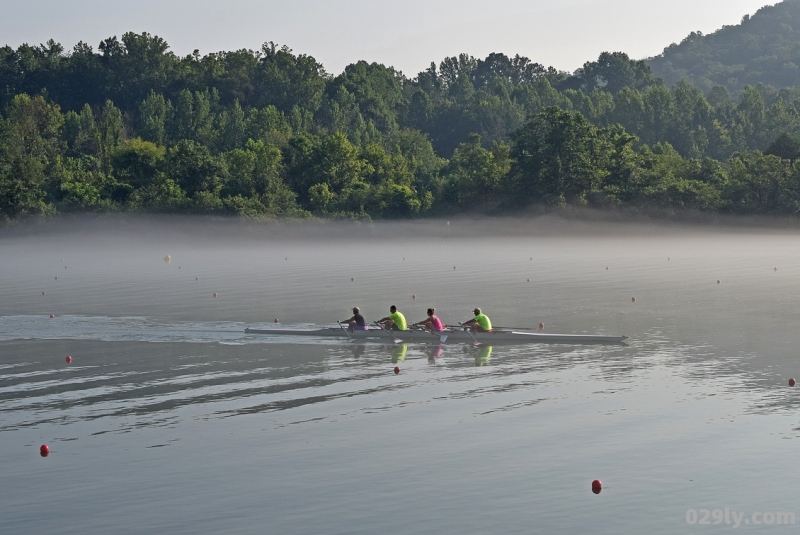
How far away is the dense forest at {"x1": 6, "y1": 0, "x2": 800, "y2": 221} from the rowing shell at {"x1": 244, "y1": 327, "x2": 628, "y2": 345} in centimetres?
6251

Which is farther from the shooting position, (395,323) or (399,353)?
(395,323)

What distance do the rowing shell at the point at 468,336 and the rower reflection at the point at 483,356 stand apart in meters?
0.81

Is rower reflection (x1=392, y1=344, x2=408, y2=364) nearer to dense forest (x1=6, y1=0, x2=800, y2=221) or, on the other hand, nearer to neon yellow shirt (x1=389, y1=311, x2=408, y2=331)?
neon yellow shirt (x1=389, y1=311, x2=408, y2=331)

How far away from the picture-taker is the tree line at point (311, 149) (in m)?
97.1

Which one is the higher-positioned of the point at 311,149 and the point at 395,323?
the point at 311,149

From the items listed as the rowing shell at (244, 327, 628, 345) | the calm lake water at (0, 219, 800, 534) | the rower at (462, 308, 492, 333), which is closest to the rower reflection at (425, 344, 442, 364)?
the calm lake water at (0, 219, 800, 534)

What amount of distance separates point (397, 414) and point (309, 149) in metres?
83.9

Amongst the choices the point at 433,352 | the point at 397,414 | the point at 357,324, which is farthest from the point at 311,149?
the point at 397,414

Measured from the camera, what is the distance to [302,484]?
18.2 metres

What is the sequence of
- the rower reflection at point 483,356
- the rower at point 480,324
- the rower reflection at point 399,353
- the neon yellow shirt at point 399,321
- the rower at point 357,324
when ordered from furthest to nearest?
the rower at point 357,324 < the neon yellow shirt at point 399,321 < the rower at point 480,324 < the rower reflection at point 399,353 < the rower reflection at point 483,356

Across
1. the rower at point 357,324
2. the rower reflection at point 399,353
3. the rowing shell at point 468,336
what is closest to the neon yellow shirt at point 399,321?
the rowing shell at point 468,336

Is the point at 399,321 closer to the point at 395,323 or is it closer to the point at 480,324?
the point at 395,323

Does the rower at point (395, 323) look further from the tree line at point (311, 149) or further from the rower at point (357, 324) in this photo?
the tree line at point (311, 149)

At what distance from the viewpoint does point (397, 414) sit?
2311 centimetres
